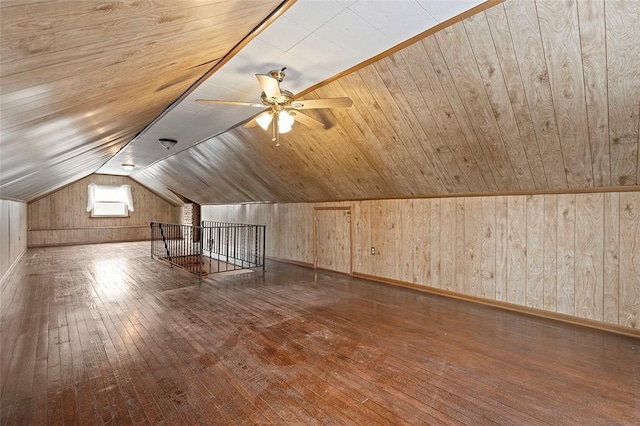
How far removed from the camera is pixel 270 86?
269cm

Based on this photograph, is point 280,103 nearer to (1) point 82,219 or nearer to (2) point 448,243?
(2) point 448,243

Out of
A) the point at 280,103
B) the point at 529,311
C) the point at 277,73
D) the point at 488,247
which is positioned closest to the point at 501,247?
the point at 488,247

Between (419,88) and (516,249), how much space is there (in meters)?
2.61

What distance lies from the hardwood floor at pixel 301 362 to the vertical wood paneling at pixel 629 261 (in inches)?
12.0

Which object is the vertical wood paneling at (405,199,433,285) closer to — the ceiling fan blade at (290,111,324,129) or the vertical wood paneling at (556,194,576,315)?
the vertical wood paneling at (556,194,576,315)

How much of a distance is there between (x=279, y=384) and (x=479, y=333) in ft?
7.66

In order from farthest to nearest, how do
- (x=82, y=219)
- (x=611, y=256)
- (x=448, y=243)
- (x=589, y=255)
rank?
1. (x=82, y=219)
2. (x=448, y=243)
3. (x=589, y=255)
4. (x=611, y=256)

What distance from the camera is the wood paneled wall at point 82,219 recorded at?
11.0 meters

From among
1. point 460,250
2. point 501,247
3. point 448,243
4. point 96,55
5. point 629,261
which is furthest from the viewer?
point 448,243

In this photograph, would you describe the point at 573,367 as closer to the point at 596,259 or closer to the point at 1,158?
the point at 596,259

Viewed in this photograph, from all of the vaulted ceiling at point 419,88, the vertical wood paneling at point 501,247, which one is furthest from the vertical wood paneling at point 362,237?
the vertical wood paneling at point 501,247

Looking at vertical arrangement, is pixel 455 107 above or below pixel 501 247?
above

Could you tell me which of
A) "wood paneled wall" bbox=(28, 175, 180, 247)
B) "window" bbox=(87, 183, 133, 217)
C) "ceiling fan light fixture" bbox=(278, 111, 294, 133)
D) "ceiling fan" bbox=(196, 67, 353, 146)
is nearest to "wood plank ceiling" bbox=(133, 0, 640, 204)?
"ceiling fan" bbox=(196, 67, 353, 146)

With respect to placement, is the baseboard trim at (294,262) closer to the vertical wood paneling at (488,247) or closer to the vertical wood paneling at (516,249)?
the vertical wood paneling at (488,247)
